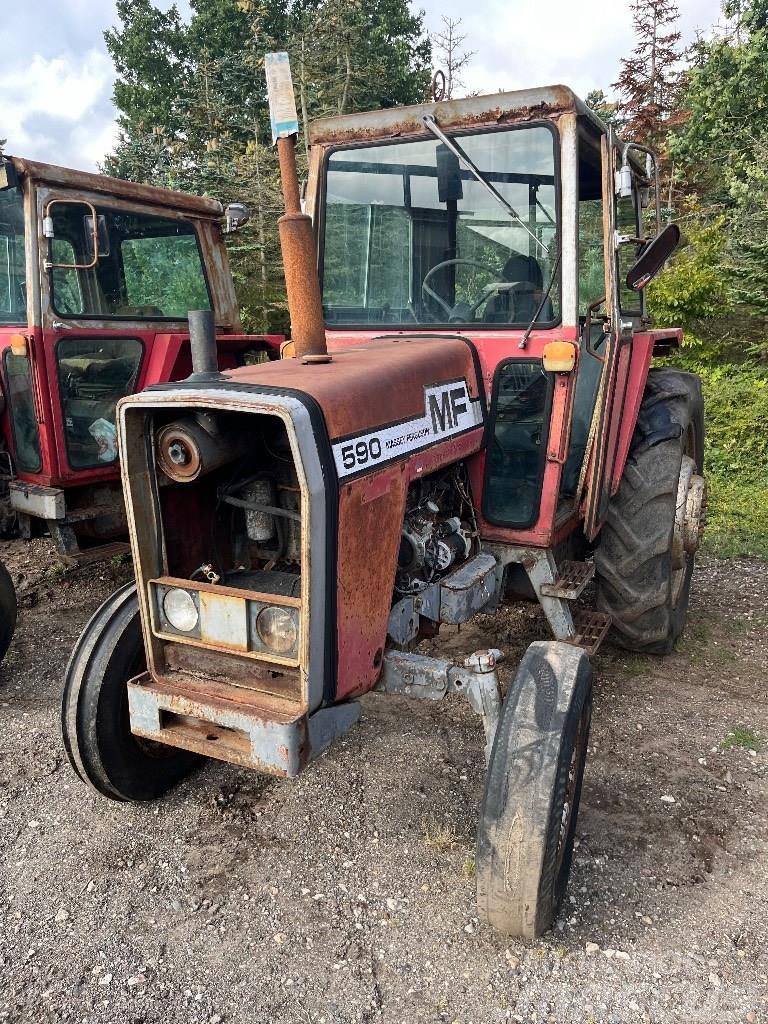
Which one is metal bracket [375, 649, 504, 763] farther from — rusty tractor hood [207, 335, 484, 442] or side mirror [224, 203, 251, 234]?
side mirror [224, 203, 251, 234]

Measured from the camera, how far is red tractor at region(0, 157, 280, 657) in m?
4.63

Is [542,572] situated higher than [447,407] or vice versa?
[447,407]

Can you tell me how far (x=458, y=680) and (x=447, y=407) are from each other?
1.04 meters

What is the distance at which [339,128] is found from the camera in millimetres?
3494

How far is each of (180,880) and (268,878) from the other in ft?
0.96

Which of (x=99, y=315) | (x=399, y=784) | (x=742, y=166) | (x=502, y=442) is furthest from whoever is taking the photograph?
(x=742, y=166)

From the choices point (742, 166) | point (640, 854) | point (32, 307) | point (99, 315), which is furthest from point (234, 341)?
point (742, 166)

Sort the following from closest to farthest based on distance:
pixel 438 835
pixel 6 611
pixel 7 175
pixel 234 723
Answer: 1. pixel 234 723
2. pixel 438 835
3. pixel 6 611
4. pixel 7 175

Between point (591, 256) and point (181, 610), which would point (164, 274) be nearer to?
point (591, 256)

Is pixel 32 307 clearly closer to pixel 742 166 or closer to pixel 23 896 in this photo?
pixel 23 896

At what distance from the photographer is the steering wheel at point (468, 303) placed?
3227 mm

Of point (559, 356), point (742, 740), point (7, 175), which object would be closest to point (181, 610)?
point (559, 356)

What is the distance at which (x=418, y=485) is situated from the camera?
296cm

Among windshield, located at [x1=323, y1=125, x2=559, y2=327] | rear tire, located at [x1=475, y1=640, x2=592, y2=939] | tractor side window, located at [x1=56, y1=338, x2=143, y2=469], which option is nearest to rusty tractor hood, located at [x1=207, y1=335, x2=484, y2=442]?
windshield, located at [x1=323, y1=125, x2=559, y2=327]
